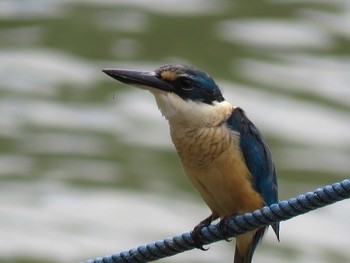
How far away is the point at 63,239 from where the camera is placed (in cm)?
1165

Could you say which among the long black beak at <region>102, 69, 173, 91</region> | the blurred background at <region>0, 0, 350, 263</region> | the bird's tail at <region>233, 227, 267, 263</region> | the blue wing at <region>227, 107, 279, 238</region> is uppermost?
the blurred background at <region>0, 0, 350, 263</region>

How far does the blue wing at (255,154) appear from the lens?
223 inches

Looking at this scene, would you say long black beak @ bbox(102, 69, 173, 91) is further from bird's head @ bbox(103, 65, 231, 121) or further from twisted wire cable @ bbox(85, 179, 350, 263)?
twisted wire cable @ bbox(85, 179, 350, 263)

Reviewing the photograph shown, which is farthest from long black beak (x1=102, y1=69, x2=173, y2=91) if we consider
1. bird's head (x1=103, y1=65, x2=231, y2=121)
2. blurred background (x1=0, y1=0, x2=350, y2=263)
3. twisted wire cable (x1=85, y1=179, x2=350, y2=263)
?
blurred background (x1=0, y1=0, x2=350, y2=263)

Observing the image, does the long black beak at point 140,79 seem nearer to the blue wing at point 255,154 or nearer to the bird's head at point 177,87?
the bird's head at point 177,87

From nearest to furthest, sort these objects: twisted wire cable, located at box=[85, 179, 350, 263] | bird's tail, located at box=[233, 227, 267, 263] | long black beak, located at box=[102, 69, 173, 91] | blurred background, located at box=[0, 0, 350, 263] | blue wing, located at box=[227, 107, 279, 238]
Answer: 1. twisted wire cable, located at box=[85, 179, 350, 263]
2. long black beak, located at box=[102, 69, 173, 91]
3. blue wing, located at box=[227, 107, 279, 238]
4. bird's tail, located at box=[233, 227, 267, 263]
5. blurred background, located at box=[0, 0, 350, 263]

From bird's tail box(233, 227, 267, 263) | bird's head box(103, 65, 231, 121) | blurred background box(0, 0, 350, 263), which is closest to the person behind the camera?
bird's head box(103, 65, 231, 121)

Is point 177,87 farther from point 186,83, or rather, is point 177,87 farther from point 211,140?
point 211,140

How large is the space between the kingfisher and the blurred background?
547cm

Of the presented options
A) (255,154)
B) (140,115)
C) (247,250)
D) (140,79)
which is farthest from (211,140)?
(140,115)

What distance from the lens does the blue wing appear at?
5.66m

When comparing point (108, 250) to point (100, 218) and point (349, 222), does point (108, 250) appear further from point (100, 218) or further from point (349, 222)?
point (349, 222)

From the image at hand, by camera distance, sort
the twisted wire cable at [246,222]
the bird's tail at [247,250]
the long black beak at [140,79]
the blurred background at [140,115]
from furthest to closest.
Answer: the blurred background at [140,115] → the bird's tail at [247,250] → the long black beak at [140,79] → the twisted wire cable at [246,222]

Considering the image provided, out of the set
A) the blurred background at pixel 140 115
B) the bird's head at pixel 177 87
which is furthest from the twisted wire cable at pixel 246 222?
the blurred background at pixel 140 115
